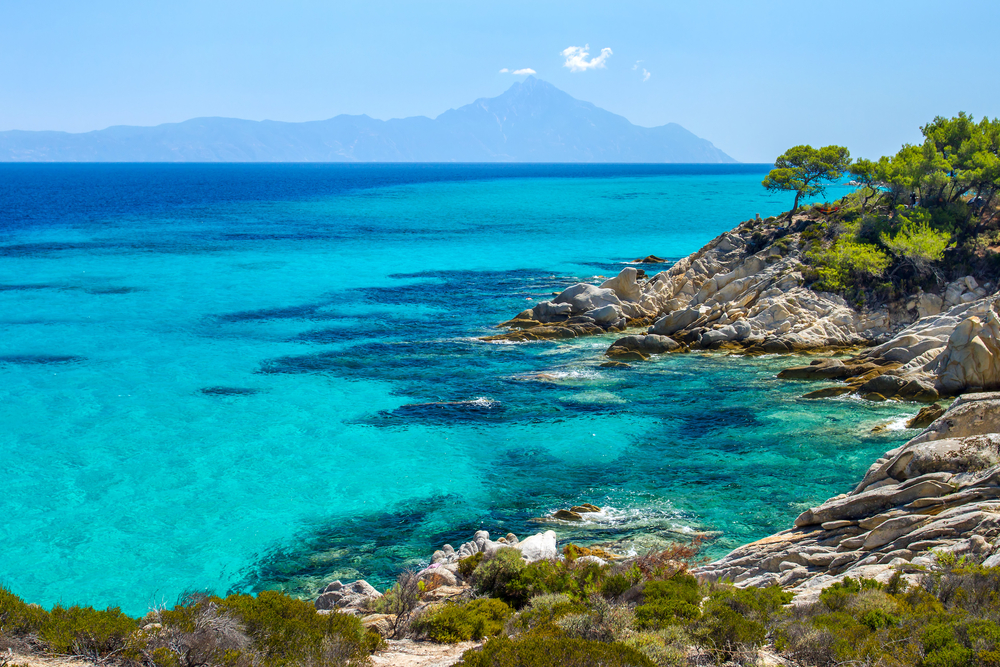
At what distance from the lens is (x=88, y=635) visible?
41.7 ft

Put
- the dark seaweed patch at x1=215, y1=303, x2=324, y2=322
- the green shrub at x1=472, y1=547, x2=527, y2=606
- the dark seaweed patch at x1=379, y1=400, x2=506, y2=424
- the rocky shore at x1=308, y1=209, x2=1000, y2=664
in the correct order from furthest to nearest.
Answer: the dark seaweed patch at x1=215, y1=303, x2=324, y2=322 < the dark seaweed patch at x1=379, y1=400, x2=506, y2=424 < the rocky shore at x1=308, y1=209, x2=1000, y2=664 < the green shrub at x1=472, y1=547, x2=527, y2=606

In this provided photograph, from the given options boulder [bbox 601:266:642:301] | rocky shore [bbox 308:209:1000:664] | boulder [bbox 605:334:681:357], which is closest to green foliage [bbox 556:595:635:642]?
rocky shore [bbox 308:209:1000:664]

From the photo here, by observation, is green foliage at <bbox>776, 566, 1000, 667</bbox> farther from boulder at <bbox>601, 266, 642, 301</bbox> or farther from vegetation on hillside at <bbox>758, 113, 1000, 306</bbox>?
boulder at <bbox>601, 266, 642, 301</bbox>

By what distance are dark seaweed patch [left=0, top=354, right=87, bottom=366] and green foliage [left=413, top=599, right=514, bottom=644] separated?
3781cm

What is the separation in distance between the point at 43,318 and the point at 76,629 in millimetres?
50878

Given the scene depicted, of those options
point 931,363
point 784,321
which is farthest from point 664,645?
point 784,321

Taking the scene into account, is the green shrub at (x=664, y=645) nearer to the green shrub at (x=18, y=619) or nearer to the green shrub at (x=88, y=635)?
the green shrub at (x=88, y=635)

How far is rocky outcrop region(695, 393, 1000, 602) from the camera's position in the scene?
16.6m

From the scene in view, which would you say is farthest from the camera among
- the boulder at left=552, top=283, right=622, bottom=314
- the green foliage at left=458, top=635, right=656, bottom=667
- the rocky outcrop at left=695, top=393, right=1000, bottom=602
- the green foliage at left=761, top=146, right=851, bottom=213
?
the green foliage at left=761, top=146, right=851, bottom=213

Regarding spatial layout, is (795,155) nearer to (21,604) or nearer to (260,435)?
(260,435)

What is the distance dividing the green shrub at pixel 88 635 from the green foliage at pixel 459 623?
535 cm

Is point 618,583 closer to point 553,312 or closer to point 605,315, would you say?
point 605,315

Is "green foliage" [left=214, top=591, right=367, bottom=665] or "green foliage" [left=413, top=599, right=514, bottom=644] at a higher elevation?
"green foliage" [left=214, top=591, right=367, bottom=665]

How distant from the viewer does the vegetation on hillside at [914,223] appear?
4759 centimetres
